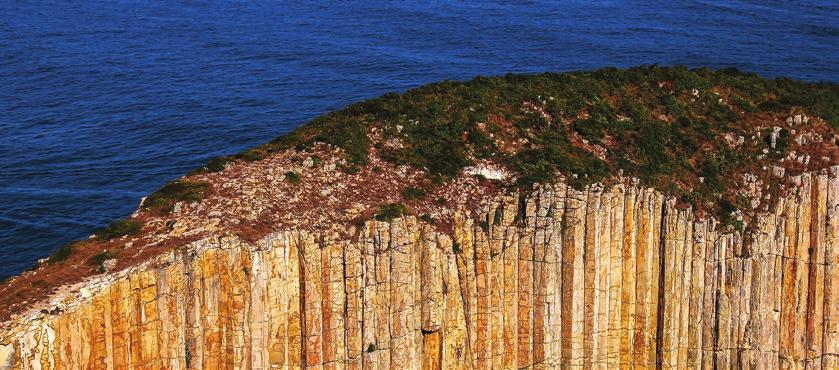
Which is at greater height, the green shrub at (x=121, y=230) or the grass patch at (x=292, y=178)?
the grass patch at (x=292, y=178)

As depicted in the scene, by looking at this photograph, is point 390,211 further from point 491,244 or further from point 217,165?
point 217,165

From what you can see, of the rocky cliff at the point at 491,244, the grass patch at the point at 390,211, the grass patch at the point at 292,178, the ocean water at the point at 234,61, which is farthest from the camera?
the ocean water at the point at 234,61

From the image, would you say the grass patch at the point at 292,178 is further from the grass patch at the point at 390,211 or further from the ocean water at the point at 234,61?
the ocean water at the point at 234,61

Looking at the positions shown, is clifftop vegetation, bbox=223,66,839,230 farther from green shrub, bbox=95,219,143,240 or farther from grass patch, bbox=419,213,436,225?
green shrub, bbox=95,219,143,240

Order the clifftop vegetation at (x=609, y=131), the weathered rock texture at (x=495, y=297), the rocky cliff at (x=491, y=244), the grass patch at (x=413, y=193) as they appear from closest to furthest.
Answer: the weathered rock texture at (x=495, y=297) < the rocky cliff at (x=491, y=244) < the grass patch at (x=413, y=193) < the clifftop vegetation at (x=609, y=131)

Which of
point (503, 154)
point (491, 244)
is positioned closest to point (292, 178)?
point (491, 244)

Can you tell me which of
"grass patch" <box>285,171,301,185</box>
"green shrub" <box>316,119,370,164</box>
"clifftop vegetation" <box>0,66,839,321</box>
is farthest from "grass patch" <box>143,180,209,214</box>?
"green shrub" <box>316,119,370,164</box>

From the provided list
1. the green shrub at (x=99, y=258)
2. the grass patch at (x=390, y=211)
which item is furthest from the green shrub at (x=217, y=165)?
the green shrub at (x=99, y=258)
